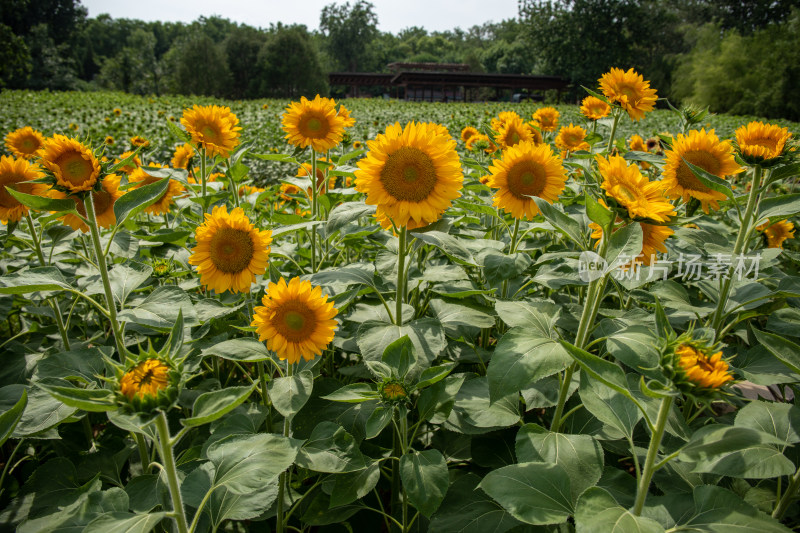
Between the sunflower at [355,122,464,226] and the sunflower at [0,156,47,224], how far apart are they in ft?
4.39

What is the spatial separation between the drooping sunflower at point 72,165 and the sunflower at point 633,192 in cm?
146

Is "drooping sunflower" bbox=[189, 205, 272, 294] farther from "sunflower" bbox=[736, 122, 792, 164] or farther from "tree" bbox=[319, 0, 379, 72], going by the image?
"tree" bbox=[319, 0, 379, 72]

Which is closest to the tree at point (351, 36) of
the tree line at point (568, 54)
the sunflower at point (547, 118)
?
the tree line at point (568, 54)

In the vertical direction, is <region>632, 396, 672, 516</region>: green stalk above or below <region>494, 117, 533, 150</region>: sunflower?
below

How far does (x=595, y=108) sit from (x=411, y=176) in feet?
6.82

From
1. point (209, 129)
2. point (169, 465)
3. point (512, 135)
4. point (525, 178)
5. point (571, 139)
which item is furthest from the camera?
point (571, 139)

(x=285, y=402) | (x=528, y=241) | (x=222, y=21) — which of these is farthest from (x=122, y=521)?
(x=222, y=21)

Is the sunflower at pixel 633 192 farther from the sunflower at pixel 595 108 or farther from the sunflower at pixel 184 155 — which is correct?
the sunflower at pixel 184 155

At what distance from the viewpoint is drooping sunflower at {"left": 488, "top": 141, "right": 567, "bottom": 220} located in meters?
1.87

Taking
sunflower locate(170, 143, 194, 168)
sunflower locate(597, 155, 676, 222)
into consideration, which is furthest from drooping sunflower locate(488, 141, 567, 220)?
sunflower locate(170, 143, 194, 168)

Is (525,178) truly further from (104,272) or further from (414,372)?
(104,272)

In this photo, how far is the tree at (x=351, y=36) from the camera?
3388 inches

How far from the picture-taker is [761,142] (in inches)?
67.2

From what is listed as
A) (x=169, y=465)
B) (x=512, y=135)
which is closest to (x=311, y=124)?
(x=512, y=135)
